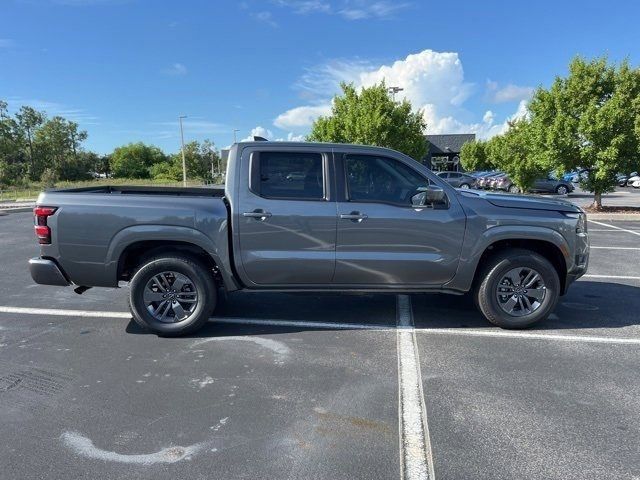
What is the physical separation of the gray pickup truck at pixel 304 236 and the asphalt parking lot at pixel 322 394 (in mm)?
502

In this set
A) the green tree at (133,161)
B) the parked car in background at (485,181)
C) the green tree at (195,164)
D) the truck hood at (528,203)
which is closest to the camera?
the truck hood at (528,203)

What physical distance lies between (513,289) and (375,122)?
745 inches

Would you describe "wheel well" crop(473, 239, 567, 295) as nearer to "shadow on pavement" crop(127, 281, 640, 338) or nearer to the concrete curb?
"shadow on pavement" crop(127, 281, 640, 338)

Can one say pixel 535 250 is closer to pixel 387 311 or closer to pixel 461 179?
pixel 387 311

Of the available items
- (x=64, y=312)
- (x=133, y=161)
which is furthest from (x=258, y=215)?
(x=133, y=161)

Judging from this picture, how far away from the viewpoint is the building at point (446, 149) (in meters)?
65.0

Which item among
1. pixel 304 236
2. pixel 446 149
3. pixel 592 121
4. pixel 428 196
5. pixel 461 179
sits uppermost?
pixel 446 149

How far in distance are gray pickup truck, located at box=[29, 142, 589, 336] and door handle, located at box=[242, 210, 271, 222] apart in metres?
0.01

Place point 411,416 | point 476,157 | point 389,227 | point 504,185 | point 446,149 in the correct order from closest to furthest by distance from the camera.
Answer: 1. point 411,416
2. point 389,227
3. point 504,185
4. point 476,157
5. point 446,149

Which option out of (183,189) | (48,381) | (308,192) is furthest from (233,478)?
(183,189)

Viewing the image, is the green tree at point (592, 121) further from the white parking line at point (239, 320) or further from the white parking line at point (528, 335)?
the white parking line at point (239, 320)

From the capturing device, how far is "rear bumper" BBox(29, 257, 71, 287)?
465cm

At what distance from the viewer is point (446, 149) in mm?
66250

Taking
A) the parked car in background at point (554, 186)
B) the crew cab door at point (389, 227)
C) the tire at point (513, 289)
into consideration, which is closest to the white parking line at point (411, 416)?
the crew cab door at point (389, 227)
